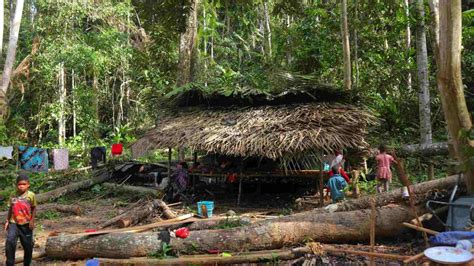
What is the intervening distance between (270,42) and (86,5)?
9.53 metres

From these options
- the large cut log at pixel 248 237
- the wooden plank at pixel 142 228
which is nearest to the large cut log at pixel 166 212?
the wooden plank at pixel 142 228

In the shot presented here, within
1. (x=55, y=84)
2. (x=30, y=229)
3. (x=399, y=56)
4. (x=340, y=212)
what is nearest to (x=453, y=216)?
(x=340, y=212)

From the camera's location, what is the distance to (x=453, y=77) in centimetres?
660

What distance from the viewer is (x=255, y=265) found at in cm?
672

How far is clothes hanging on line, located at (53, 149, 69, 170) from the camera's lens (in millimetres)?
18938

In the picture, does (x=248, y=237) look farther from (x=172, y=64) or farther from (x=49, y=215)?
(x=172, y=64)

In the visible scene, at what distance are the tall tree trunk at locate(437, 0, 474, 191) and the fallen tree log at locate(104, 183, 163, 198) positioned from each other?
8.37m

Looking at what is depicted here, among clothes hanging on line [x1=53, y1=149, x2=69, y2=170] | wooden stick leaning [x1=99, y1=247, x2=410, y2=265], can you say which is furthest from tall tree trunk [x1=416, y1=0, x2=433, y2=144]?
clothes hanging on line [x1=53, y1=149, x2=69, y2=170]

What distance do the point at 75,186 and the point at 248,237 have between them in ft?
31.0

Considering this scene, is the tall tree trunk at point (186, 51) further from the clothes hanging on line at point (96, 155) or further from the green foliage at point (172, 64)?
the clothes hanging on line at point (96, 155)

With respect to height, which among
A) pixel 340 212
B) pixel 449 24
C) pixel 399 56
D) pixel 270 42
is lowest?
pixel 340 212

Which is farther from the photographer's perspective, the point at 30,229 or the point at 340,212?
the point at 340,212

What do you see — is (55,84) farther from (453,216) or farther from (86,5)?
(453,216)

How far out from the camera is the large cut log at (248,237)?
23.7 ft
